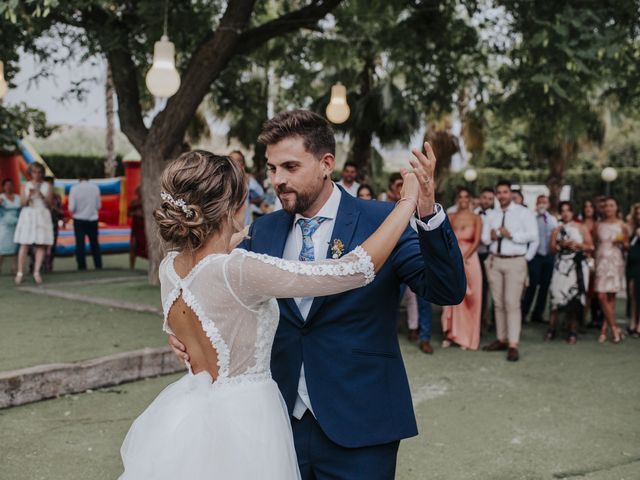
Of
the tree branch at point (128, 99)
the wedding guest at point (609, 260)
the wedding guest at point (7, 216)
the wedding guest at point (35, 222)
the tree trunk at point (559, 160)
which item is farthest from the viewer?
the tree trunk at point (559, 160)

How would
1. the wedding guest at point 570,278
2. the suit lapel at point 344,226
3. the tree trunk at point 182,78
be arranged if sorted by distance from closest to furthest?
the suit lapel at point 344,226 < the wedding guest at point 570,278 < the tree trunk at point 182,78

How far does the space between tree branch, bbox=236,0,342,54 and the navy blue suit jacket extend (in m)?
9.04

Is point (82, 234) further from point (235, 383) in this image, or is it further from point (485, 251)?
point (235, 383)

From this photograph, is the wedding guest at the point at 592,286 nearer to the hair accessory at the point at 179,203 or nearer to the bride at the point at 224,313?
the bride at the point at 224,313

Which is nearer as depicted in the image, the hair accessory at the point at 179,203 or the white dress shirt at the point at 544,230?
the hair accessory at the point at 179,203

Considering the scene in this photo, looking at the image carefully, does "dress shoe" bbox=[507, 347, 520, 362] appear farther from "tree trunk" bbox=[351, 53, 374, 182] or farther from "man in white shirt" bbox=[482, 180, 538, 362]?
"tree trunk" bbox=[351, 53, 374, 182]

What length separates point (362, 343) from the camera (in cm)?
267

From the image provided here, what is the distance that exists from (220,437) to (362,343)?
60 centimetres

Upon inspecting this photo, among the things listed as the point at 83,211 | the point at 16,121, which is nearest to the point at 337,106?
the point at 83,211

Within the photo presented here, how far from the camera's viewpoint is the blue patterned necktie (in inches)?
110

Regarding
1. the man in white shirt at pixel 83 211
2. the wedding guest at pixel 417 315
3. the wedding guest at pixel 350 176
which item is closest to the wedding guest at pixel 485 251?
the wedding guest at pixel 417 315

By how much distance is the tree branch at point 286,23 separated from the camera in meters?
11.2

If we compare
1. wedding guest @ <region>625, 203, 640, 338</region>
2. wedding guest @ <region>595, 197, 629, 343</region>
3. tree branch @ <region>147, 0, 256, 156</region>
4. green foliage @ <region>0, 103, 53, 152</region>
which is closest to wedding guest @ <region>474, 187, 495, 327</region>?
wedding guest @ <region>595, 197, 629, 343</region>

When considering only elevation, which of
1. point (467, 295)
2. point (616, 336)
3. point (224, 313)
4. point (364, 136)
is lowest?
point (616, 336)
